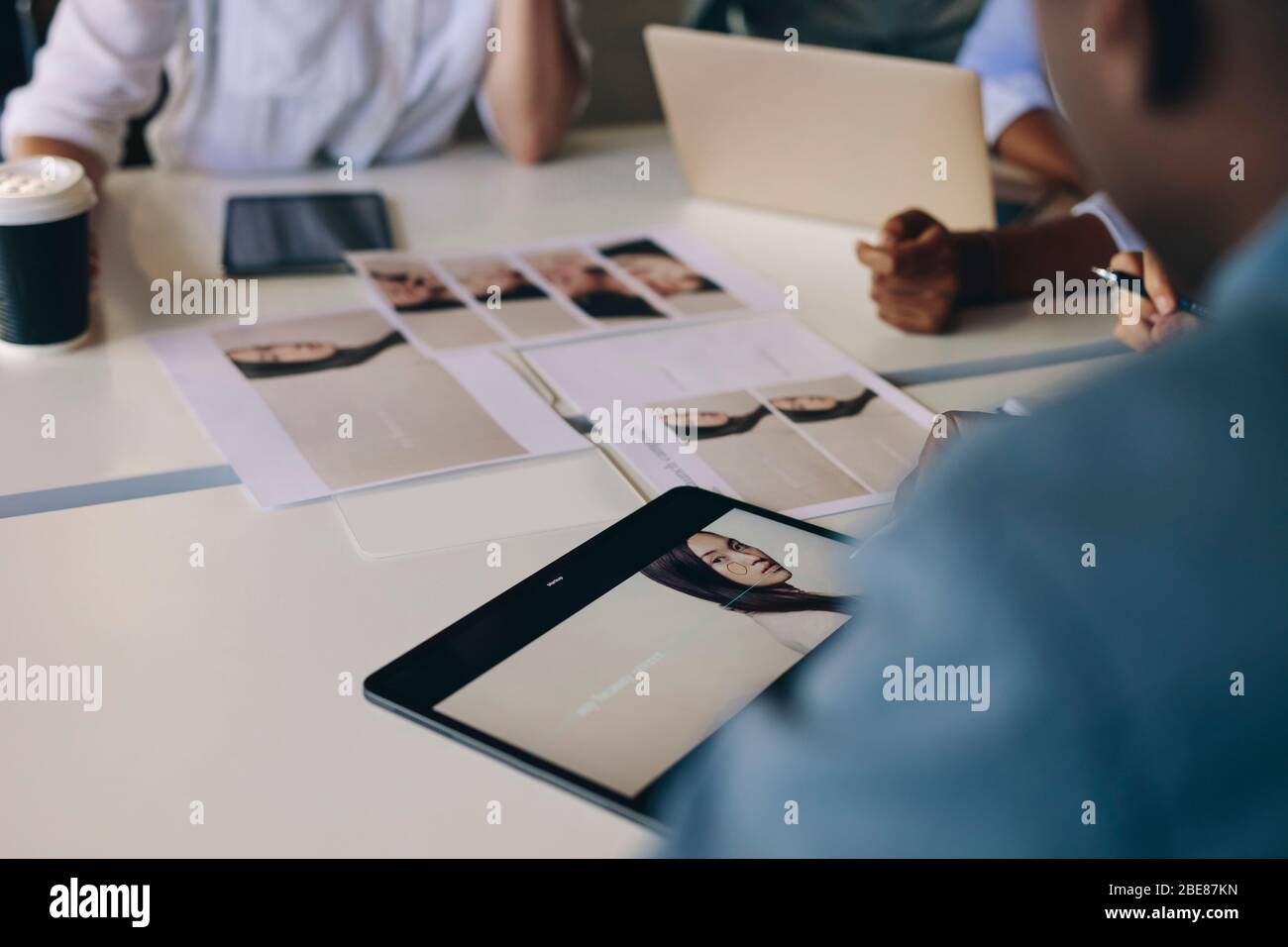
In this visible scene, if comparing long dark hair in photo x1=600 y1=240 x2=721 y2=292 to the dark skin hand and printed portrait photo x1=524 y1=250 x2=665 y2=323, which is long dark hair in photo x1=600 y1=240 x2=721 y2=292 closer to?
printed portrait photo x1=524 y1=250 x2=665 y2=323

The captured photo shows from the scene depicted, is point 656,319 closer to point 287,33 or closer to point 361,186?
point 361,186

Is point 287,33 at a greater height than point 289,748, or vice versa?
point 287,33

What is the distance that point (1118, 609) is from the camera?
0.99ft

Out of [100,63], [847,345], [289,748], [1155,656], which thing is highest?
[100,63]

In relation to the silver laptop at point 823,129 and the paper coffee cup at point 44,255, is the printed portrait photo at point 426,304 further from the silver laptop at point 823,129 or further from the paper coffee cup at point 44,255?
the silver laptop at point 823,129

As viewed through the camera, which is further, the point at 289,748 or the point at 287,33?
the point at 287,33

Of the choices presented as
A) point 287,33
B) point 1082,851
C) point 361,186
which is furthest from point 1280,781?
point 287,33

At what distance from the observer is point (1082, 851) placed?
325 millimetres

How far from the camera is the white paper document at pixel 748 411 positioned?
86cm

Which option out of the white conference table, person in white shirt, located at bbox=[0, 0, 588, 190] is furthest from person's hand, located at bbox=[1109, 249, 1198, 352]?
person in white shirt, located at bbox=[0, 0, 588, 190]

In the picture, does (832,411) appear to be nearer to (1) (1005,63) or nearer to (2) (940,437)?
(2) (940,437)

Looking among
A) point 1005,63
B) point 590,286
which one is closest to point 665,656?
point 590,286

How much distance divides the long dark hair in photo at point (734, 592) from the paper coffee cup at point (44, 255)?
56cm

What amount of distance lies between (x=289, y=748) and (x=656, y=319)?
0.61 metres
